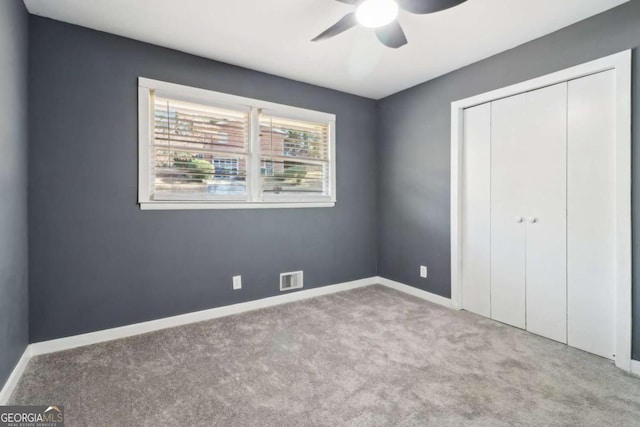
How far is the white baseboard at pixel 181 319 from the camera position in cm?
214

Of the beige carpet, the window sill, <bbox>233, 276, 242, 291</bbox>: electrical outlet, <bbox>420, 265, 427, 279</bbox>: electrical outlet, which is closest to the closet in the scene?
the beige carpet

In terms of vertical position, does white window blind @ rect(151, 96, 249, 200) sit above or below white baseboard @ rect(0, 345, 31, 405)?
above

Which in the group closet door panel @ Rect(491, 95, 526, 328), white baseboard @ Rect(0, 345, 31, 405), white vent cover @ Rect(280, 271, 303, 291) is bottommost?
white baseboard @ Rect(0, 345, 31, 405)

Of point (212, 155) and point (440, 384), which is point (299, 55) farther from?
point (440, 384)

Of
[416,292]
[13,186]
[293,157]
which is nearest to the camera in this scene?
[13,186]

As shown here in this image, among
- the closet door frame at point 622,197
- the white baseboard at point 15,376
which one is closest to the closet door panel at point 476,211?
the closet door frame at point 622,197

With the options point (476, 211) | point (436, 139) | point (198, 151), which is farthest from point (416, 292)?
point (198, 151)

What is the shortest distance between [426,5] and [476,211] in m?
1.99

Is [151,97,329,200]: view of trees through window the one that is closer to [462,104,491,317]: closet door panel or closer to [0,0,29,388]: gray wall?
[0,0,29,388]: gray wall

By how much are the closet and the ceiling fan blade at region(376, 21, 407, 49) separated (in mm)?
1289

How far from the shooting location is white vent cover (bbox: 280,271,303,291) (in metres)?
3.42

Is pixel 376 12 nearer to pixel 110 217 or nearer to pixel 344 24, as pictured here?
pixel 344 24

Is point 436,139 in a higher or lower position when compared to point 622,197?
higher

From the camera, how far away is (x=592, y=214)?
2283 mm
